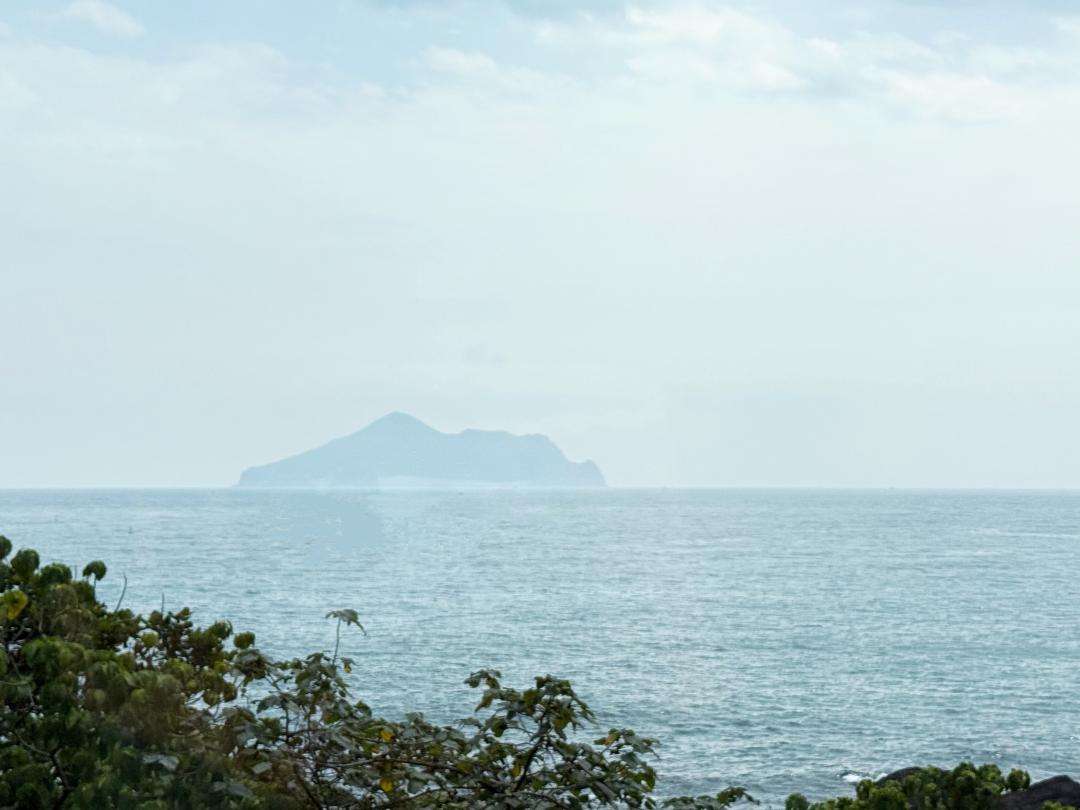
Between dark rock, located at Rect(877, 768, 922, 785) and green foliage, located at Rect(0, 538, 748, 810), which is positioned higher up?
green foliage, located at Rect(0, 538, 748, 810)

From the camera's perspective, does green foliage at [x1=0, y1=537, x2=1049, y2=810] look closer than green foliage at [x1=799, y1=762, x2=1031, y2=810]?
Yes

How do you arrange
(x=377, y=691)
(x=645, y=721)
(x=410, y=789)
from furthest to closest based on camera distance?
(x=377, y=691) → (x=645, y=721) → (x=410, y=789)

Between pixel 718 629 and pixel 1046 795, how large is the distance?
59.7 metres

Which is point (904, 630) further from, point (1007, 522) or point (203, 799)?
point (1007, 522)

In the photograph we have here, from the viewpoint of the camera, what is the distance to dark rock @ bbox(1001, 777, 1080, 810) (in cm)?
984

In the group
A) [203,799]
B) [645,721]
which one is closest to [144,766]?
[203,799]

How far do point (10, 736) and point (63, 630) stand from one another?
0.60 metres

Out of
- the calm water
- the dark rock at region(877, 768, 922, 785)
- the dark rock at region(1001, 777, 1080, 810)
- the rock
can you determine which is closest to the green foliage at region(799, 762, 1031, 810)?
the dark rock at region(877, 768, 922, 785)

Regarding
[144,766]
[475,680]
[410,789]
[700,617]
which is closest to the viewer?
[144,766]

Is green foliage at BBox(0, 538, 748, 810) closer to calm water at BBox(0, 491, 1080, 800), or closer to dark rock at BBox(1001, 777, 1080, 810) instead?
dark rock at BBox(1001, 777, 1080, 810)

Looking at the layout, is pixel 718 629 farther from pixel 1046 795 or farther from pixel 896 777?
pixel 896 777

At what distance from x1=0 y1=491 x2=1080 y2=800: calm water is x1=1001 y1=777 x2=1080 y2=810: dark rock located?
69.4ft

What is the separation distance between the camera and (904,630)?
66.8m

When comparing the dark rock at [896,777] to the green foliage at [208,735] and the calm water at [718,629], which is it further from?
the calm water at [718,629]
